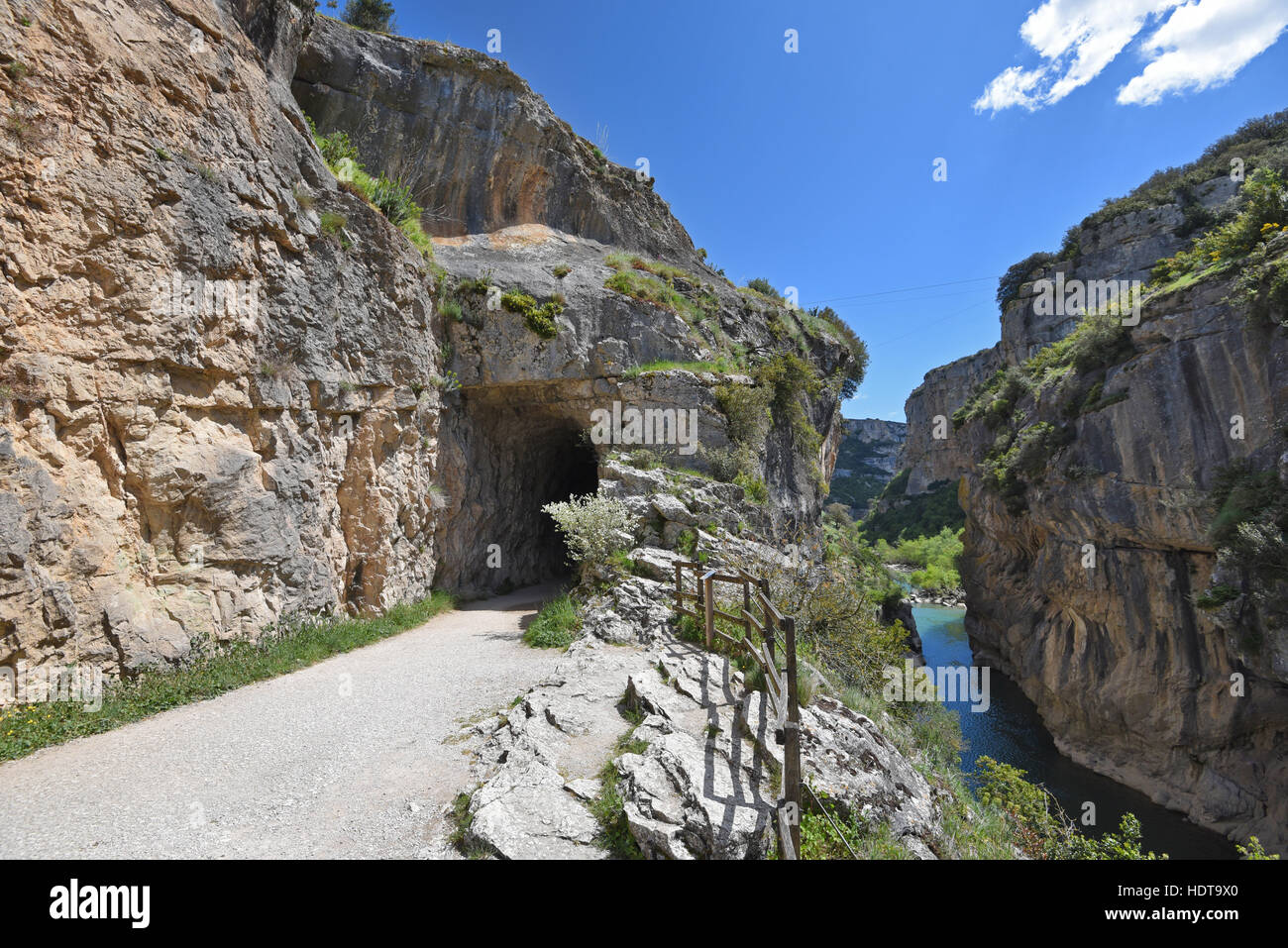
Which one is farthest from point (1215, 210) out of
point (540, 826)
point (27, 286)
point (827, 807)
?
point (27, 286)

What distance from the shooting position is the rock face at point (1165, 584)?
14773 millimetres

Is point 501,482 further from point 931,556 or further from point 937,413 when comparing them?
point 937,413

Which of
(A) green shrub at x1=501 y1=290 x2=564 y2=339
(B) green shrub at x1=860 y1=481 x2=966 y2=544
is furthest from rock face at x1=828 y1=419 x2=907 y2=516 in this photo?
(A) green shrub at x1=501 y1=290 x2=564 y2=339

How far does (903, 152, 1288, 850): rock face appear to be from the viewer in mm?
14773

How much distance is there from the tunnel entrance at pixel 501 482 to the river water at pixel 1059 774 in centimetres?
1259

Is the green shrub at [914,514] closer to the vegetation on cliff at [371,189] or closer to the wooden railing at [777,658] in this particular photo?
the wooden railing at [777,658]

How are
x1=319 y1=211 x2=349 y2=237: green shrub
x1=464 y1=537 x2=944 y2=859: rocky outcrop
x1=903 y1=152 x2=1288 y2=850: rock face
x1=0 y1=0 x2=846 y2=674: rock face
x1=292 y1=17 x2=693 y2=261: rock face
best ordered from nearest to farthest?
x1=464 y1=537 x2=944 y2=859: rocky outcrop, x1=0 y1=0 x2=846 y2=674: rock face, x1=319 y1=211 x2=349 y2=237: green shrub, x1=903 y1=152 x2=1288 y2=850: rock face, x1=292 y1=17 x2=693 y2=261: rock face

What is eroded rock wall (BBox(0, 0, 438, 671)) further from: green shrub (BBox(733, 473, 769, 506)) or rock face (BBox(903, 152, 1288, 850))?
rock face (BBox(903, 152, 1288, 850))

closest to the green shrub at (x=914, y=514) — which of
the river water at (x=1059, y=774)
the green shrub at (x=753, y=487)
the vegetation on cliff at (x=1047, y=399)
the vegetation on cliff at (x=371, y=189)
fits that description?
the vegetation on cliff at (x=1047, y=399)

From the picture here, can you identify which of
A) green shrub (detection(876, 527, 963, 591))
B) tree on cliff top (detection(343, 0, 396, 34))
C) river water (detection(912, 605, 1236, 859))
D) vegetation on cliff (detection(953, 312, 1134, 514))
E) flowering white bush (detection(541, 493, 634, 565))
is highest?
tree on cliff top (detection(343, 0, 396, 34))

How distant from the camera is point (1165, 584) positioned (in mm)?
17391

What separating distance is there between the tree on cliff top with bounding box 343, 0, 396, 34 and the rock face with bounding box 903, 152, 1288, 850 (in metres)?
30.9

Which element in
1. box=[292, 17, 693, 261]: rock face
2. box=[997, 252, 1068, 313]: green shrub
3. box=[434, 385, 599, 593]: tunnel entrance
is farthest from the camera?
box=[997, 252, 1068, 313]: green shrub
